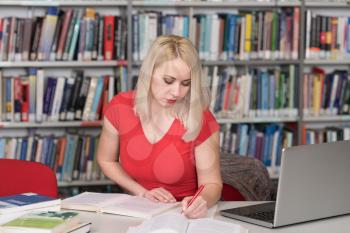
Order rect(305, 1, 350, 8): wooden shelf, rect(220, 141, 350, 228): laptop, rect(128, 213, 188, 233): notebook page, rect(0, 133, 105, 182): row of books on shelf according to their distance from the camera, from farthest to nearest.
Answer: rect(305, 1, 350, 8): wooden shelf → rect(0, 133, 105, 182): row of books on shelf → rect(220, 141, 350, 228): laptop → rect(128, 213, 188, 233): notebook page

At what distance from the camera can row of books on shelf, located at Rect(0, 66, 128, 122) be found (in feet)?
12.4

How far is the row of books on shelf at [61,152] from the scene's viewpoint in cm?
387

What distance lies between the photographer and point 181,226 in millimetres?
1764

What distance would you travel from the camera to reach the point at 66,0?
380 centimetres

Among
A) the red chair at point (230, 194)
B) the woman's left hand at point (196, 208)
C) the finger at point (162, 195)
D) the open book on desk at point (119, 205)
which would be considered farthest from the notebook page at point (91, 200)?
the red chair at point (230, 194)

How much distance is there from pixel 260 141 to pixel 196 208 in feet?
7.21

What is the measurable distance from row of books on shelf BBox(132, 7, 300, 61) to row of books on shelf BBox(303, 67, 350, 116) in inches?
8.9

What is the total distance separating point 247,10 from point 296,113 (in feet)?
2.39

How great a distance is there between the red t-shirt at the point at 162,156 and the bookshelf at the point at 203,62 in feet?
4.49

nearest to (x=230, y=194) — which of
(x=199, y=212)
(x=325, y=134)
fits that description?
(x=199, y=212)

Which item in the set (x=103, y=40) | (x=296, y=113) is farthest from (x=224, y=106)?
(x=103, y=40)

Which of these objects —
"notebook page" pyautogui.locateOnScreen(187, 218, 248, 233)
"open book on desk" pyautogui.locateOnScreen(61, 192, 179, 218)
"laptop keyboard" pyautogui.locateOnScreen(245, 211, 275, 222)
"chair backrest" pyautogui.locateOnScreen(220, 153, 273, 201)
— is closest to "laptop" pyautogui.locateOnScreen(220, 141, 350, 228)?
"laptop keyboard" pyautogui.locateOnScreen(245, 211, 275, 222)

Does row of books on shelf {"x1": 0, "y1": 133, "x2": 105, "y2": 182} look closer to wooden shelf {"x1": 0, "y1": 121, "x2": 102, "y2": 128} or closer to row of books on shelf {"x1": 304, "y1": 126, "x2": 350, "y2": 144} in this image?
wooden shelf {"x1": 0, "y1": 121, "x2": 102, "y2": 128}

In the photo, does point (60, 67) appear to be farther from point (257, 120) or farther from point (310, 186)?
point (310, 186)
